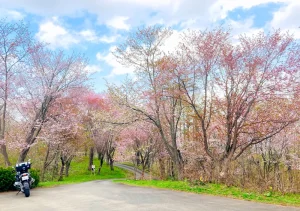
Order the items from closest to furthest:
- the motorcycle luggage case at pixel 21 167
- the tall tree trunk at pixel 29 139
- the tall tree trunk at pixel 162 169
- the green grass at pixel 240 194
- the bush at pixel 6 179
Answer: the green grass at pixel 240 194
the motorcycle luggage case at pixel 21 167
the bush at pixel 6 179
the tall tree trunk at pixel 29 139
the tall tree trunk at pixel 162 169

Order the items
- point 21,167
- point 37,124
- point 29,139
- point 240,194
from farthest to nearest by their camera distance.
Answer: point 37,124, point 29,139, point 21,167, point 240,194

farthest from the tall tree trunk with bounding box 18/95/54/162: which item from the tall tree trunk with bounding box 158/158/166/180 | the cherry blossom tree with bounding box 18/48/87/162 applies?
the tall tree trunk with bounding box 158/158/166/180

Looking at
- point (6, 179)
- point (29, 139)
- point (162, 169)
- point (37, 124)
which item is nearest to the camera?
point (6, 179)

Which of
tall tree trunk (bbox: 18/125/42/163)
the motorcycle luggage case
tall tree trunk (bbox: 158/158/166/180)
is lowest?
tall tree trunk (bbox: 158/158/166/180)

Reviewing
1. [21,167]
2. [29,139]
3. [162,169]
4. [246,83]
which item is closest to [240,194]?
[246,83]

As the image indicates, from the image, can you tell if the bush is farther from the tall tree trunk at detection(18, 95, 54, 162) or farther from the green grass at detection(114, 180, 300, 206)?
the green grass at detection(114, 180, 300, 206)

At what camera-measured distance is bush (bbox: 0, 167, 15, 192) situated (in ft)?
40.7

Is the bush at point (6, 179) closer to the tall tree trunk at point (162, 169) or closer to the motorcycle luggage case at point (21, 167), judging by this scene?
the motorcycle luggage case at point (21, 167)

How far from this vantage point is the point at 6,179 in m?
12.5

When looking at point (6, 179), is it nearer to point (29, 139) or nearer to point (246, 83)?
point (29, 139)

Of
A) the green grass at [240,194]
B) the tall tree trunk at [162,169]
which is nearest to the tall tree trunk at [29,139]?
the tall tree trunk at [162,169]

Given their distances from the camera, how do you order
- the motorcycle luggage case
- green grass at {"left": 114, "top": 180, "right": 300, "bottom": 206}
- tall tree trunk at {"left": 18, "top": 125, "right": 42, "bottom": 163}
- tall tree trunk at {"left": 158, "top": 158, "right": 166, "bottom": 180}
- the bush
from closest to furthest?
green grass at {"left": 114, "top": 180, "right": 300, "bottom": 206}
the motorcycle luggage case
the bush
tall tree trunk at {"left": 18, "top": 125, "right": 42, "bottom": 163}
tall tree trunk at {"left": 158, "top": 158, "right": 166, "bottom": 180}

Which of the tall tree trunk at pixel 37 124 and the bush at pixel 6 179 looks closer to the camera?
the bush at pixel 6 179

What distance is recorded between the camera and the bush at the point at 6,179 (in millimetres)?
12398
